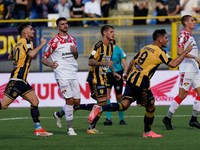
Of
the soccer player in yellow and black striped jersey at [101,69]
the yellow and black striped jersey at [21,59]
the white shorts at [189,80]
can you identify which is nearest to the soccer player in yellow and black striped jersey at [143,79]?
the soccer player in yellow and black striped jersey at [101,69]

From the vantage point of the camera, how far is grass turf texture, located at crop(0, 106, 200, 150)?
7125 mm

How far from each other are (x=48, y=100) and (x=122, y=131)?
683 centimetres

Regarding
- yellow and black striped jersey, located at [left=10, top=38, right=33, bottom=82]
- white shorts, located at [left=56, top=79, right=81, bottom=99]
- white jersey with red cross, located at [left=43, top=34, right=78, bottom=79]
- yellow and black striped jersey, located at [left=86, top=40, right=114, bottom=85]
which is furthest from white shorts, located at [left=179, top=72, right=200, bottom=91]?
yellow and black striped jersey, located at [left=10, top=38, right=33, bottom=82]

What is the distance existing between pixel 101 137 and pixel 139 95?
1077 millimetres

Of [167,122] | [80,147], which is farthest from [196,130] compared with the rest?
[80,147]

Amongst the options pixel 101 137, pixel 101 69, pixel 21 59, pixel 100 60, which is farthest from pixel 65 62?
pixel 101 137

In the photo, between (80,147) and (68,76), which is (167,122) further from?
(80,147)

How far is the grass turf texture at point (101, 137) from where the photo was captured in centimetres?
712

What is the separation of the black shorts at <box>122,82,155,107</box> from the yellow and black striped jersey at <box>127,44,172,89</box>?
9 cm

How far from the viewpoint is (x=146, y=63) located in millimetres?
7918

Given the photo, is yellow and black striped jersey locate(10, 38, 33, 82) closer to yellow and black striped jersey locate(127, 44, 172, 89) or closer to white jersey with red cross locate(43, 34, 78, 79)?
white jersey with red cross locate(43, 34, 78, 79)

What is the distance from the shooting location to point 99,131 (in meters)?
9.13

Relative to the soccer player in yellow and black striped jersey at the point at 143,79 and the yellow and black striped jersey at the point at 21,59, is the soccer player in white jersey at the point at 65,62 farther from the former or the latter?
the soccer player in yellow and black striped jersey at the point at 143,79

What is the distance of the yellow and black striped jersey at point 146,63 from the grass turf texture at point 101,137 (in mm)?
1043
